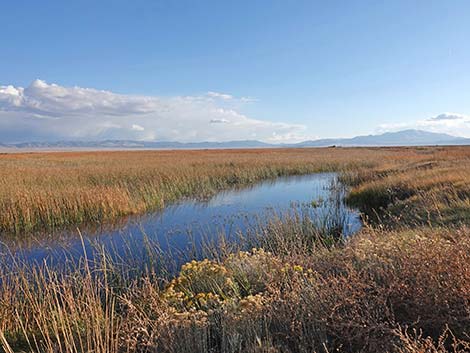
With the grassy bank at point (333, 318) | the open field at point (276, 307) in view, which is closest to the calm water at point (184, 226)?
the open field at point (276, 307)

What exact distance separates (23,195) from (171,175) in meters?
8.43

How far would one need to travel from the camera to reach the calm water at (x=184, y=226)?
8.48m

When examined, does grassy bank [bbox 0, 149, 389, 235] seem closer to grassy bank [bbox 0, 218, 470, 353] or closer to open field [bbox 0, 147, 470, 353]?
open field [bbox 0, 147, 470, 353]

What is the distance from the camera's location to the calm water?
8.48m

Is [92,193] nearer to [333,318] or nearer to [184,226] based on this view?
[184,226]

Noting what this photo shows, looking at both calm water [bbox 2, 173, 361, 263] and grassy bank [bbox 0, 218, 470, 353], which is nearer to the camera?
grassy bank [bbox 0, 218, 470, 353]

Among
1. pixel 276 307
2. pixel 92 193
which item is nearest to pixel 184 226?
pixel 92 193

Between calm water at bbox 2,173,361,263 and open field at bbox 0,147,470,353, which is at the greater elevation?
open field at bbox 0,147,470,353

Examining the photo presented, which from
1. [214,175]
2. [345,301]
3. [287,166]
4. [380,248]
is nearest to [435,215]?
[380,248]

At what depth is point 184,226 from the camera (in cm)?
1088

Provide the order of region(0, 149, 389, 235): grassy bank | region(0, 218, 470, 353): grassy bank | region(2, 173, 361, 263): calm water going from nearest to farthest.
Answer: region(0, 218, 470, 353): grassy bank < region(2, 173, 361, 263): calm water < region(0, 149, 389, 235): grassy bank

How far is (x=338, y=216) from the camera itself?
10422 millimetres

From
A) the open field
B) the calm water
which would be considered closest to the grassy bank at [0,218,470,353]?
the open field

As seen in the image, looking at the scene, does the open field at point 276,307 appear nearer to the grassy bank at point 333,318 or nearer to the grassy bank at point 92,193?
the grassy bank at point 333,318
